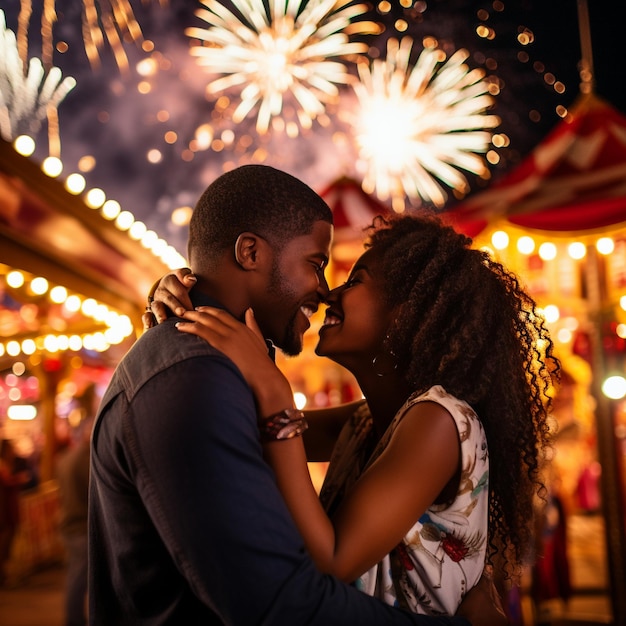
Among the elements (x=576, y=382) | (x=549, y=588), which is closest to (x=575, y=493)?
(x=576, y=382)

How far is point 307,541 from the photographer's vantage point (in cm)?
163

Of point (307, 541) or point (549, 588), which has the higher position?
point (307, 541)

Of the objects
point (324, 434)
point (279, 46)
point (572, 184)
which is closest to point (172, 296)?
point (324, 434)

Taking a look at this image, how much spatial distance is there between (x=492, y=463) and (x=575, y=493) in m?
13.1

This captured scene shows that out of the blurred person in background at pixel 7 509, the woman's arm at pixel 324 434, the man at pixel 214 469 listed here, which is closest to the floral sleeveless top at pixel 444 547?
the man at pixel 214 469

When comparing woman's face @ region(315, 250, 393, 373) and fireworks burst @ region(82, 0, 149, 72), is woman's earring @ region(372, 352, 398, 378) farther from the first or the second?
fireworks burst @ region(82, 0, 149, 72)

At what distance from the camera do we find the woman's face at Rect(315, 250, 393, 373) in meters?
2.44

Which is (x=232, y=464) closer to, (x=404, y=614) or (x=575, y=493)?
(x=404, y=614)

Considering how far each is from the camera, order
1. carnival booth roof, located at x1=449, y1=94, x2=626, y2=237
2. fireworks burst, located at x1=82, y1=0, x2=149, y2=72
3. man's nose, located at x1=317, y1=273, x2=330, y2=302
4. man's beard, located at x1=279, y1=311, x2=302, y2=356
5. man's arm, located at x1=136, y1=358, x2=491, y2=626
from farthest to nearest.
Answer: fireworks burst, located at x1=82, y1=0, x2=149, y2=72
carnival booth roof, located at x1=449, y1=94, x2=626, y2=237
man's nose, located at x1=317, y1=273, x2=330, y2=302
man's beard, located at x1=279, y1=311, x2=302, y2=356
man's arm, located at x1=136, y1=358, x2=491, y2=626

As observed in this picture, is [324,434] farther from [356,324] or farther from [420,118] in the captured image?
[420,118]

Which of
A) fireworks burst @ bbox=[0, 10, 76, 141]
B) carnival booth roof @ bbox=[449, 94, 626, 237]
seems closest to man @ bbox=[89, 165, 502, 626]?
carnival booth roof @ bbox=[449, 94, 626, 237]

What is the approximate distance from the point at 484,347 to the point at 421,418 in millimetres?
417

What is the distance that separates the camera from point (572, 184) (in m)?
5.62

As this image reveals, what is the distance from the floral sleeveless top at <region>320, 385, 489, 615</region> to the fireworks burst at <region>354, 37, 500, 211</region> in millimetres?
9134
